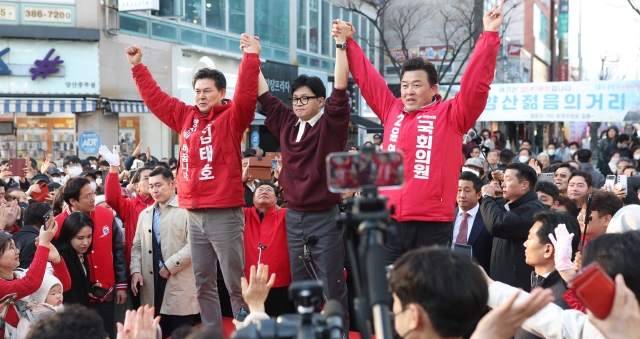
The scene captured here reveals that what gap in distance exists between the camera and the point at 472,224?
4.97m

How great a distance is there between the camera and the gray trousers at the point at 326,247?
3809 mm

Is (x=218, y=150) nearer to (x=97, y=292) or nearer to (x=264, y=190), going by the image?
(x=264, y=190)

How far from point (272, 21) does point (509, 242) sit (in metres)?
17.2

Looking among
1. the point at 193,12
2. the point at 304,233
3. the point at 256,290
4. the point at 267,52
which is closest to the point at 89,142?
the point at 193,12

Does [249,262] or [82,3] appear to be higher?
[82,3]

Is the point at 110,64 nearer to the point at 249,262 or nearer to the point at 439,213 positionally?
the point at 249,262

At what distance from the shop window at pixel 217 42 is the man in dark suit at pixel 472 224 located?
46.3 feet

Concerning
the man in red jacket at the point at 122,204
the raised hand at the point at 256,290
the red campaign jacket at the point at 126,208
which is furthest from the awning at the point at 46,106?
the raised hand at the point at 256,290

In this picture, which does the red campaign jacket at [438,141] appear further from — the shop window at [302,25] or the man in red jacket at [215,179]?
the shop window at [302,25]

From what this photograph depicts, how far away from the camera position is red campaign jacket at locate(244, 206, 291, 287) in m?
5.17

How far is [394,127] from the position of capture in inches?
139

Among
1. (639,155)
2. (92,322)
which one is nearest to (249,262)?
(92,322)

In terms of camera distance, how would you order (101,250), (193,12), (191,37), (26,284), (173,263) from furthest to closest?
1. (191,37)
2. (193,12)
3. (173,263)
4. (101,250)
5. (26,284)

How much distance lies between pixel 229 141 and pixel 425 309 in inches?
99.4
